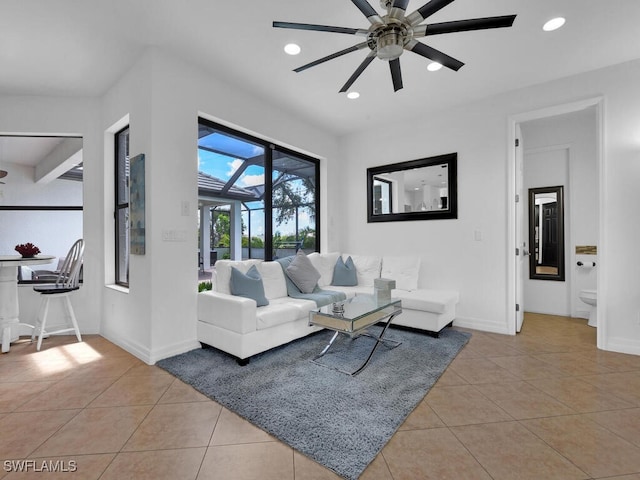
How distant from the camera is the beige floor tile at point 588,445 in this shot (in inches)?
57.9

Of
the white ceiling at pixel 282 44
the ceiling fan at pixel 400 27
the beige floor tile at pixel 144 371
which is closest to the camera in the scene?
the ceiling fan at pixel 400 27

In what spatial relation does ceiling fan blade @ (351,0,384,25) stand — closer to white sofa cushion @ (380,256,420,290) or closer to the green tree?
the green tree

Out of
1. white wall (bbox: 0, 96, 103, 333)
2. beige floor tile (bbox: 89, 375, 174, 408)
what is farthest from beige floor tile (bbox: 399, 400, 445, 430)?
white wall (bbox: 0, 96, 103, 333)

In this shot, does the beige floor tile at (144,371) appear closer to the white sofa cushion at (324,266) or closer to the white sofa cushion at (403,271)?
the white sofa cushion at (324,266)

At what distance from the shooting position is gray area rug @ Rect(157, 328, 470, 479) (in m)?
1.65

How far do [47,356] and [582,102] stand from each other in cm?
589

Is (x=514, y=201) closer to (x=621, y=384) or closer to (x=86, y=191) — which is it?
(x=621, y=384)

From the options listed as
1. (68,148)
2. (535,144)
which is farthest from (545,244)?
(68,148)

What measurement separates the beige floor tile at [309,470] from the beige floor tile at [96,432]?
0.96 metres

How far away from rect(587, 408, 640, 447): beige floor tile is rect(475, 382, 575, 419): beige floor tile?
144mm

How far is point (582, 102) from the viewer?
10.3 feet

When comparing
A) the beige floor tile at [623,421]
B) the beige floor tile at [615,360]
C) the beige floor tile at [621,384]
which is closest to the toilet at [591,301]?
the beige floor tile at [615,360]

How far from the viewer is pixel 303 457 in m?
1.54

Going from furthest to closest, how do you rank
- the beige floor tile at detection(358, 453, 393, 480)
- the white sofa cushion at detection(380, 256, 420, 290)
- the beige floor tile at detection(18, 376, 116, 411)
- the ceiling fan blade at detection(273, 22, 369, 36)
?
the white sofa cushion at detection(380, 256, 420, 290), the beige floor tile at detection(18, 376, 116, 411), the ceiling fan blade at detection(273, 22, 369, 36), the beige floor tile at detection(358, 453, 393, 480)
